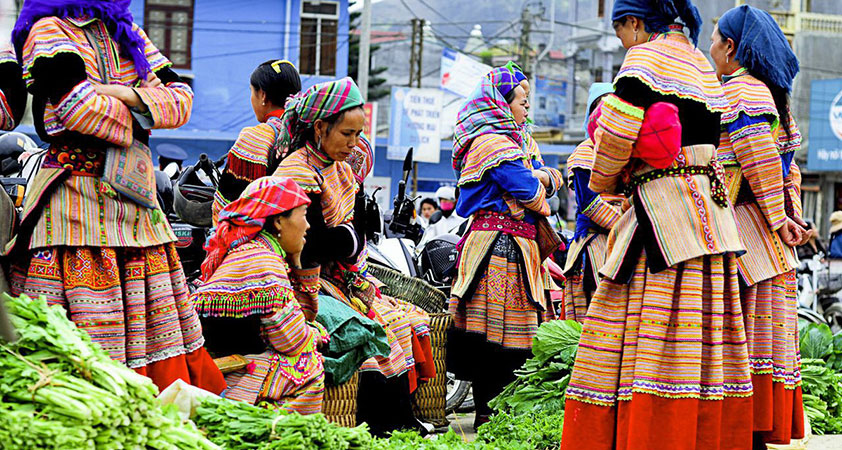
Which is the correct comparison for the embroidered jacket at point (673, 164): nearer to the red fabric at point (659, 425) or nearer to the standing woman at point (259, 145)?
the red fabric at point (659, 425)

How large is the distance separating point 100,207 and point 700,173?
98.0 inches

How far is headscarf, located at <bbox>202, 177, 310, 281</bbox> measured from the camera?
441 cm

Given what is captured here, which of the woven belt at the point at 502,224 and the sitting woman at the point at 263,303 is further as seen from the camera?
the woven belt at the point at 502,224

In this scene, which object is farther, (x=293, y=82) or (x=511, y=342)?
(x=511, y=342)

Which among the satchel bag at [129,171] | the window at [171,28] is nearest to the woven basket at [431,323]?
the satchel bag at [129,171]

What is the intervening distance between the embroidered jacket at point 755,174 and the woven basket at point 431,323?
214 cm

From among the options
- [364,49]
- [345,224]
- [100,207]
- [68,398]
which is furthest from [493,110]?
[364,49]

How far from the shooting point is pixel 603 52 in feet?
169

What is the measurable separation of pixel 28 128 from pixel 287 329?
980 inches

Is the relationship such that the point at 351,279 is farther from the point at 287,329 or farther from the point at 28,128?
the point at 28,128

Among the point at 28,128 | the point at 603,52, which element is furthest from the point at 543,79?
the point at 28,128

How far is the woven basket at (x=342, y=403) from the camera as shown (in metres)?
4.92

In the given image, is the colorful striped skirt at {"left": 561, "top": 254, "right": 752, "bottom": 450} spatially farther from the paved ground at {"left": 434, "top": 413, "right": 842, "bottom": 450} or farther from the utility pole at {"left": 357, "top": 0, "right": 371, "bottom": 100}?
the utility pole at {"left": 357, "top": 0, "right": 371, "bottom": 100}

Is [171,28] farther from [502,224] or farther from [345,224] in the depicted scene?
[345,224]
